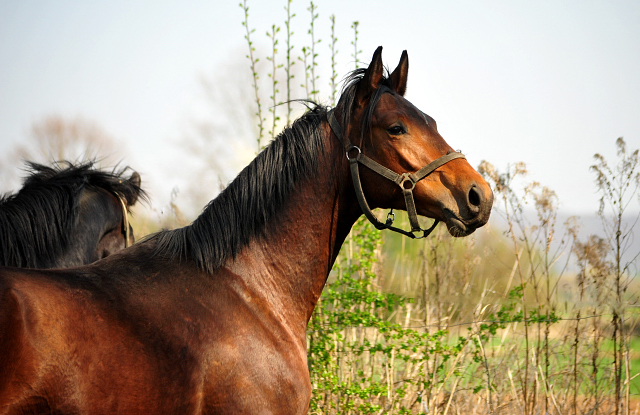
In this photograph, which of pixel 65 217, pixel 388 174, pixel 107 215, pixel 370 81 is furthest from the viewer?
pixel 107 215

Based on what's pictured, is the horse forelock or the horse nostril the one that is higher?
the horse forelock

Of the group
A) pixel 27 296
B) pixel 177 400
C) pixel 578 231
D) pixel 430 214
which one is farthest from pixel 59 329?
pixel 578 231

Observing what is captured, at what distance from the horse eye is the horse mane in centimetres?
37

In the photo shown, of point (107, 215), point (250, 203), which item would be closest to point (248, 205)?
point (250, 203)

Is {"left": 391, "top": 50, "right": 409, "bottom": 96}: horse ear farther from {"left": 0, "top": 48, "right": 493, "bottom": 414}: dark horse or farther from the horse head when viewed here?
the horse head

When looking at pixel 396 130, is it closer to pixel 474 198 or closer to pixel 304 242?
pixel 474 198

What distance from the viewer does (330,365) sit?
15.6 ft

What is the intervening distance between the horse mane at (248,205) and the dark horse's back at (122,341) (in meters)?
0.11

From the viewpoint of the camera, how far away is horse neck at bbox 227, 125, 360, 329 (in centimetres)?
262

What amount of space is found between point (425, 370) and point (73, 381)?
3.90 meters

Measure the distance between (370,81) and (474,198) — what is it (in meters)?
0.84

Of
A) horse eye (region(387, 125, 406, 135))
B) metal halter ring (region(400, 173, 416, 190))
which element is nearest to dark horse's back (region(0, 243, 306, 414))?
metal halter ring (region(400, 173, 416, 190))

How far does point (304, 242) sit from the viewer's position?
8.79ft

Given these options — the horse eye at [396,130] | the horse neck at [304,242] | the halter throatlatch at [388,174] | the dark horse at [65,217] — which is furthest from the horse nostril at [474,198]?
the dark horse at [65,217]
